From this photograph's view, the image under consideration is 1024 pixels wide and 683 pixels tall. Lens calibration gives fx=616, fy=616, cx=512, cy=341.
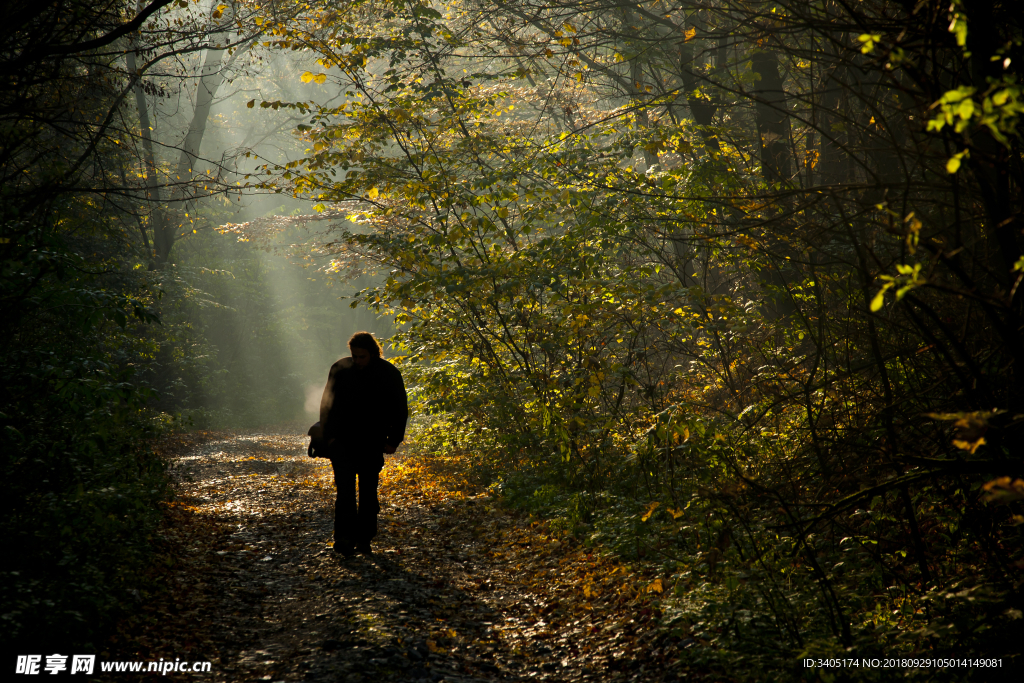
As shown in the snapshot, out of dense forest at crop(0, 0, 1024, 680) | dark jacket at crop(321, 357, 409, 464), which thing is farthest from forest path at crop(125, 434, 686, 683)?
dark jacket at crop(321, 357, 409, 464)

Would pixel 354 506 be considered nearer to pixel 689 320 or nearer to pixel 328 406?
pixel 328 406

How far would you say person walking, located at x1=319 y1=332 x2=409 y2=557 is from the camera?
20.4 ft

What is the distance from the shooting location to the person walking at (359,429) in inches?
245

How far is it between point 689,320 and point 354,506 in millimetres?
4775

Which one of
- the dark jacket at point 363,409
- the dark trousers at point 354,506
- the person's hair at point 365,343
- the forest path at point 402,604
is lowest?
the forest path at point 402,604

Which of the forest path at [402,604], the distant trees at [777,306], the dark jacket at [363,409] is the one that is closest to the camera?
the distant trees at [777,306]

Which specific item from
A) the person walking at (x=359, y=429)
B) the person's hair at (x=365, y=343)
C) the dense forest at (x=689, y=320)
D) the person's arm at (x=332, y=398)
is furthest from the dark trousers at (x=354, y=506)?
the dense forest at (x=689, y=320)

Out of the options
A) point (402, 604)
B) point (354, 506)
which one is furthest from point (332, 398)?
point (402, 604)

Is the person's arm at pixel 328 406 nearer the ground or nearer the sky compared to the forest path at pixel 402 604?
nearer the sky

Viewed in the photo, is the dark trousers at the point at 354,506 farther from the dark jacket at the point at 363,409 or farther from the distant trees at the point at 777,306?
the distant trees at the point at 777,306

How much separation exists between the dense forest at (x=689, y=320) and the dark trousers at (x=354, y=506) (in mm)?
1743

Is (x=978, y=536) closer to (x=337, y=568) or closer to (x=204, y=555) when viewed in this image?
(x=337, y=568)

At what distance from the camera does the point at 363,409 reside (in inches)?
247

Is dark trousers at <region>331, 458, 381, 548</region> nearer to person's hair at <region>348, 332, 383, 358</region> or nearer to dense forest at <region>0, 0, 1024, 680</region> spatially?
person's hair at <region>348, 332, 383, 358</region>
